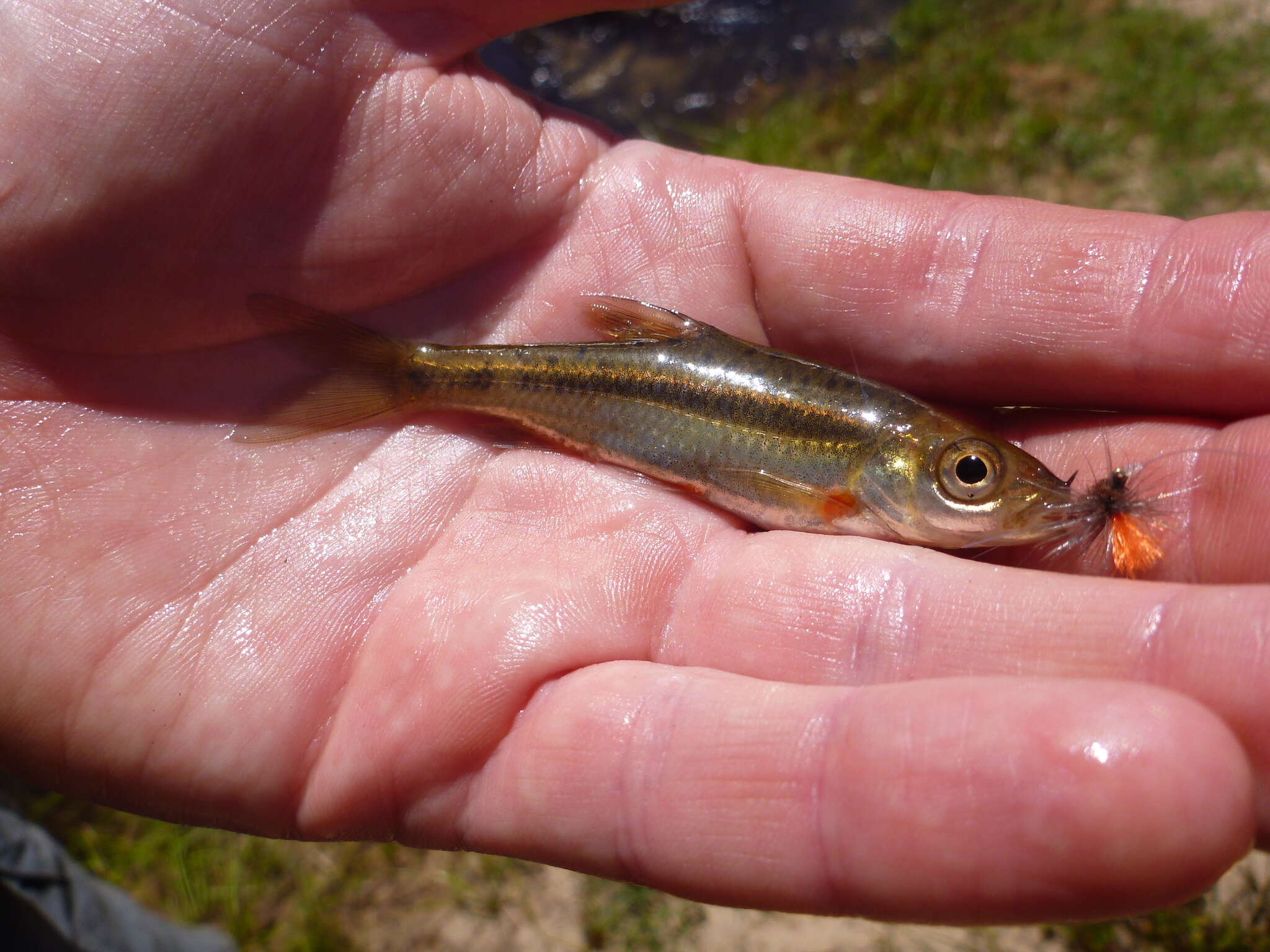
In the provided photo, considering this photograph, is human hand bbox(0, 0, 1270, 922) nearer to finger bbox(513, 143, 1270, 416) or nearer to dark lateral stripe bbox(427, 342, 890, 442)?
finger bbox(513, 143, 1270, 416)

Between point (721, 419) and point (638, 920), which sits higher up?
point (721, 419)

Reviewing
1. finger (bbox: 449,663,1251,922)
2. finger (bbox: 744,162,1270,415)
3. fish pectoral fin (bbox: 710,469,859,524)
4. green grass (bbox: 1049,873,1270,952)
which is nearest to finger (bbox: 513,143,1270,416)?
finger (bbox: 744,162,1270,415)

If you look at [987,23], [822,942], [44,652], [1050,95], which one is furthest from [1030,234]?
[987,23]

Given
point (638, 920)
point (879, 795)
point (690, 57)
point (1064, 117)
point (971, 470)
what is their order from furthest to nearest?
point (690, 57) < point (1064, 117) < point (638, 920) < point (971, 470) < point (879, 795)

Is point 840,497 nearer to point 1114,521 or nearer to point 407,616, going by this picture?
point 1114,521

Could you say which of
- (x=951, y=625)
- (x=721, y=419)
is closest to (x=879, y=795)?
(x=951, y=625)

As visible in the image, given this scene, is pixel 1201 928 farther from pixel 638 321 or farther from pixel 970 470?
pixel 638 321

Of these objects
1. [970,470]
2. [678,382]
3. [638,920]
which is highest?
[678,382]
